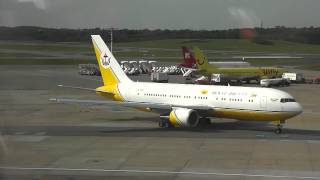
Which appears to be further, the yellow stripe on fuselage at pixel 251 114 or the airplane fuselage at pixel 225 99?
the airplane fuselage at pixel 225 99

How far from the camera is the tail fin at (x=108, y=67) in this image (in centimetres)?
3969

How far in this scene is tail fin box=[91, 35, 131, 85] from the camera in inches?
1563

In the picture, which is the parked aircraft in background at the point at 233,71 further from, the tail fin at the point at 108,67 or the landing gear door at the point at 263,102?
the landing gear door at the point at 263,102

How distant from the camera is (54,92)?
59.4m

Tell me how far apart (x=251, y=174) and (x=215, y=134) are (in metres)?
11.3

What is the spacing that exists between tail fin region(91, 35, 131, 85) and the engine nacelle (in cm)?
741

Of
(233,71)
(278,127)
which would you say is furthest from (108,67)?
(233,71)

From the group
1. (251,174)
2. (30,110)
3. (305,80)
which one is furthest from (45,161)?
(305,80)

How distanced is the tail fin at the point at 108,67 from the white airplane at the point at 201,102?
74 cm

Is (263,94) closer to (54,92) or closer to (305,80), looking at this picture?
(54,92)

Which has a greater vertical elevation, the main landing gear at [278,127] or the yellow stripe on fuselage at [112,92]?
the yellow stripe on fuselage at [112,92]

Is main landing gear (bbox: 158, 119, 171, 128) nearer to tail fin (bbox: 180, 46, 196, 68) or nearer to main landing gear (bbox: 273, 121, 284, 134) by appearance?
main landing gear (bbox: 273, 121, 284, 134)

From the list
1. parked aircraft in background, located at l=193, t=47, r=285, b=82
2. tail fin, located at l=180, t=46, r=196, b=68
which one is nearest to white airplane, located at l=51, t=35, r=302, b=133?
parked aircraft in background, located at l=193, t=47, r=285, b=82

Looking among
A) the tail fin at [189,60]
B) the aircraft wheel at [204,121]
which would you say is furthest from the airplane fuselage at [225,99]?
the tail fin at [189,60]
